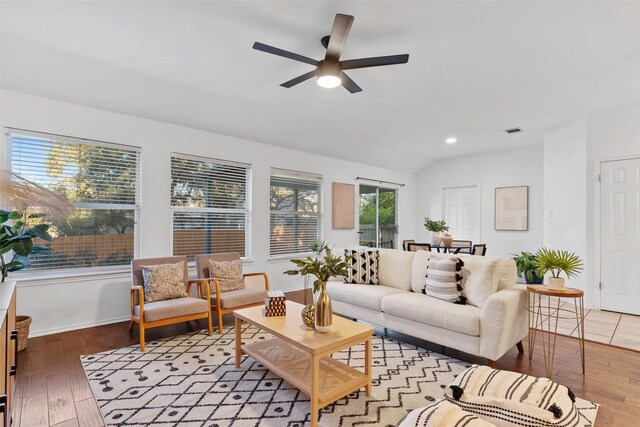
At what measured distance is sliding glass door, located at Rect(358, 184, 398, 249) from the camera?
7.31m

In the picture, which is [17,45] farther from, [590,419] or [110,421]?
A: [590,419]

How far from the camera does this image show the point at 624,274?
4.32 meters

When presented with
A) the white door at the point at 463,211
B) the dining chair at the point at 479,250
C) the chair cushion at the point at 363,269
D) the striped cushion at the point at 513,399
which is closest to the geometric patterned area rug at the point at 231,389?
the striped cushion at the point at 513,399

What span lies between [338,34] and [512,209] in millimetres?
5992

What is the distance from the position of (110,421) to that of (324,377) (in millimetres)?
1359

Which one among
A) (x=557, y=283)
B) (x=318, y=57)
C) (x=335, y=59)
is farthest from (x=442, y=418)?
(x=318, y=57)

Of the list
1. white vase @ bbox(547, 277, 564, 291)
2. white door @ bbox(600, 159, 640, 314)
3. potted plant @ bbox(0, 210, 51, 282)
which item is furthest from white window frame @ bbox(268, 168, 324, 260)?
white door @ bbox(600, 159, 640, 314)

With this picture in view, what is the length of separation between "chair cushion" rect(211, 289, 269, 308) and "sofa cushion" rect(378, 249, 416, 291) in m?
1.41

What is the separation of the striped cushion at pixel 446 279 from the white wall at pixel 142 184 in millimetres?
2994

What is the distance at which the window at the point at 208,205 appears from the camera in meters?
4.51

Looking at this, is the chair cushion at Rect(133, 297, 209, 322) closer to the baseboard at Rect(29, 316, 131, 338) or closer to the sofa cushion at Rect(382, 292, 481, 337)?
the baseboard at Rect(29, 316, 131, 338)

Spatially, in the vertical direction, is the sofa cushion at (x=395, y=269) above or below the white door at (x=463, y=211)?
below

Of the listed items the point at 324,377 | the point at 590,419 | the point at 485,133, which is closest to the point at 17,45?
the point at 324,377

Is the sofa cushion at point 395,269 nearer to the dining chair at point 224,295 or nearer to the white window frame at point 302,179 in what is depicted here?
the dining chair at point 224,295
